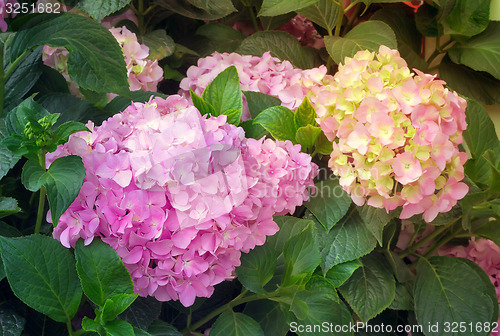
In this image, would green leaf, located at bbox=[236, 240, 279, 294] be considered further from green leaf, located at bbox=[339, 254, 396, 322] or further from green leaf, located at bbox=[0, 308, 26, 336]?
green leaf, located at bbox=[0, 308, 26, 336]

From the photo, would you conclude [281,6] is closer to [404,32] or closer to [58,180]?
[404,32]

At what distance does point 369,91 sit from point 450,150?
0.12 metres

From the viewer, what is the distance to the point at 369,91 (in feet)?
2.30

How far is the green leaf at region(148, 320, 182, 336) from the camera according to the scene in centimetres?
66

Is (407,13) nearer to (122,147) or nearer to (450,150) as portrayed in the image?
(450,150)

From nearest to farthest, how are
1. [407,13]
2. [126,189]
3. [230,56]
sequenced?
1. [126,189]
2. [230,56]
3. [407,13]

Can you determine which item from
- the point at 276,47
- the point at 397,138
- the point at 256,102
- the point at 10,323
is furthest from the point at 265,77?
the point at 10,323

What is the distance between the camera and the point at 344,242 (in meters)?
0.73

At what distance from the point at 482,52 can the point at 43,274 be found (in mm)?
836

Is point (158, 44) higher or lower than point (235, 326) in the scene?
higher

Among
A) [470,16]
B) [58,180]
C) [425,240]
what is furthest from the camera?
[470,16]

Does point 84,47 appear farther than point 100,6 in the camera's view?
No

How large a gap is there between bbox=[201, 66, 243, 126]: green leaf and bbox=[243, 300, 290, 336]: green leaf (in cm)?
27

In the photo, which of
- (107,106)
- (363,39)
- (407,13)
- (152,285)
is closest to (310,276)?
(152,285)
